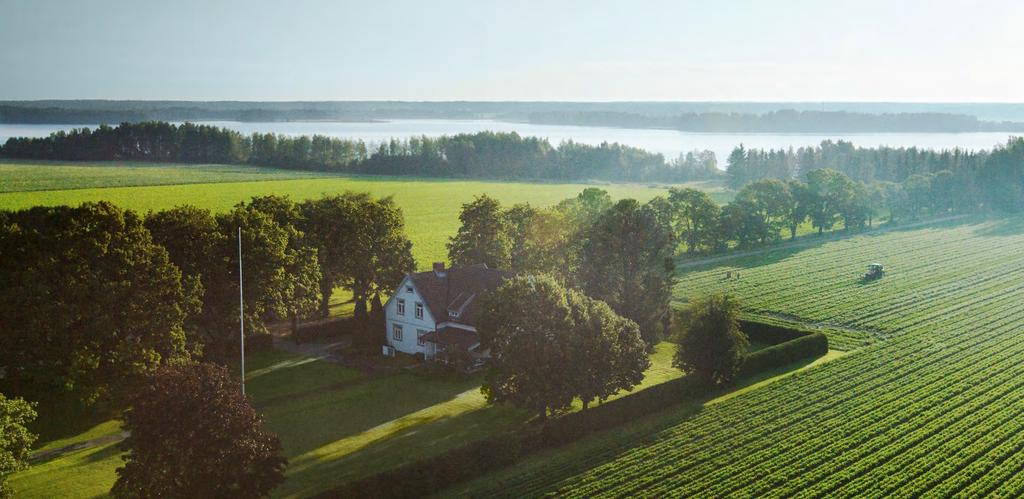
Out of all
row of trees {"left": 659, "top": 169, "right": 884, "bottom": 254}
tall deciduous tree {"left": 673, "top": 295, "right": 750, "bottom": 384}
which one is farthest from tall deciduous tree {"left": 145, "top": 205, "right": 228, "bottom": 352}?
row of trees {"left": 659, "top": 169, "right": 884, "bottom": 254}

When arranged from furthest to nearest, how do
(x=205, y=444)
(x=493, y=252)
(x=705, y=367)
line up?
(x=493, y=252) < (x=705, y=367) < (x=205, y=444)

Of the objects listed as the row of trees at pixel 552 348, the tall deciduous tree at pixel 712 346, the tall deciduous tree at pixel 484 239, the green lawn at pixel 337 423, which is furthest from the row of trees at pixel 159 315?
the tall deciduous tree at pixel 712 346

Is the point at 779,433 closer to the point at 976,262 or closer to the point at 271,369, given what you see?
the point at 271,369

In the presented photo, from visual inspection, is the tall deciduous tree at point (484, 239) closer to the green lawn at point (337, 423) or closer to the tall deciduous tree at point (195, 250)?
the green lawn at point (337, 423)

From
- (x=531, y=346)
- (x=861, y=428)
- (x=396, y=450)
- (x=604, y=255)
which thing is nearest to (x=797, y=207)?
(x=604, y=255)

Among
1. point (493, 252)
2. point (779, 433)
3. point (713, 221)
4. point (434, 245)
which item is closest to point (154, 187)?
point (434, 245)
